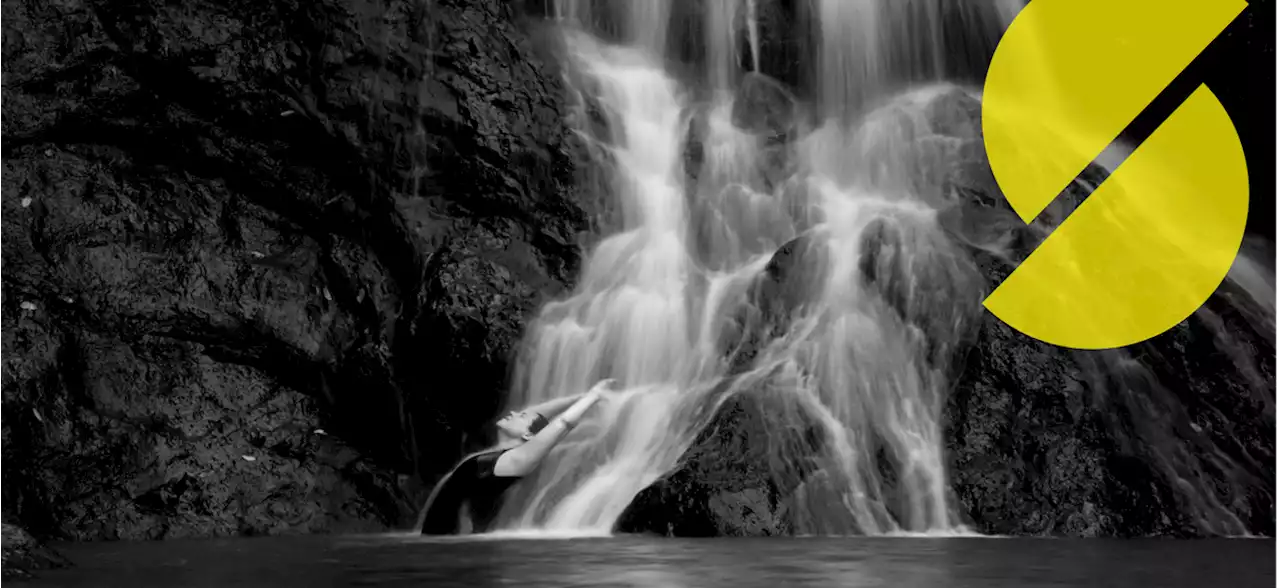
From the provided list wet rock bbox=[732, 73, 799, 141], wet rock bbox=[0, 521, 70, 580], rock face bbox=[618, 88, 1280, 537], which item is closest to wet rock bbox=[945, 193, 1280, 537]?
rock face bbox=[618, 88, 1280, 537]

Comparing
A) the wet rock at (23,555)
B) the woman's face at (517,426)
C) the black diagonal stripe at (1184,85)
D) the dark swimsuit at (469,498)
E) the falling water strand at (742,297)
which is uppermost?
the black diagonal stripe at (1184,85)

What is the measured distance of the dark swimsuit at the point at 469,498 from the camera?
12594 millimetres

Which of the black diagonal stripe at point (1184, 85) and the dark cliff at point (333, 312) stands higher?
the black diagonal stripe at point (1184, 85)

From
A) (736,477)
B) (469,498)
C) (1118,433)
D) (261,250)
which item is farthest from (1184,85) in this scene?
(261,250)

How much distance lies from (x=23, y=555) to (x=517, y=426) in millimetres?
5095

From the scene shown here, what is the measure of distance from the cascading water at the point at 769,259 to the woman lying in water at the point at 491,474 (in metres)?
0.20

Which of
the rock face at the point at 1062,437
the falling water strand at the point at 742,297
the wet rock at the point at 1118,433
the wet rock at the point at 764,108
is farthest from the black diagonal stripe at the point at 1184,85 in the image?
the wet rock at the point at 1118,433

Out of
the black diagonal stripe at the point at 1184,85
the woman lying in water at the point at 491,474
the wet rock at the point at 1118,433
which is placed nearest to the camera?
the wet rock at the point at 1118,433

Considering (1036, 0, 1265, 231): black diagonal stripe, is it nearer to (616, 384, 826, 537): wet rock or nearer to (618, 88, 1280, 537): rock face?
(618, 88, 1280, 537): rock face

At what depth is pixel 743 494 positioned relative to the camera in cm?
1188

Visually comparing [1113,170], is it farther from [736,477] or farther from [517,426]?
[517,426]

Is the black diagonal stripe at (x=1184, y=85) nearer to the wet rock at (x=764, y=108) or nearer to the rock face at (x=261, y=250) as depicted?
the wet rock at (x=764, y=108)

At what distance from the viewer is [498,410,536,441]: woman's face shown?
43.1 feet

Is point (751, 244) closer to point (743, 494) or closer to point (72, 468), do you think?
point (743, 494)
